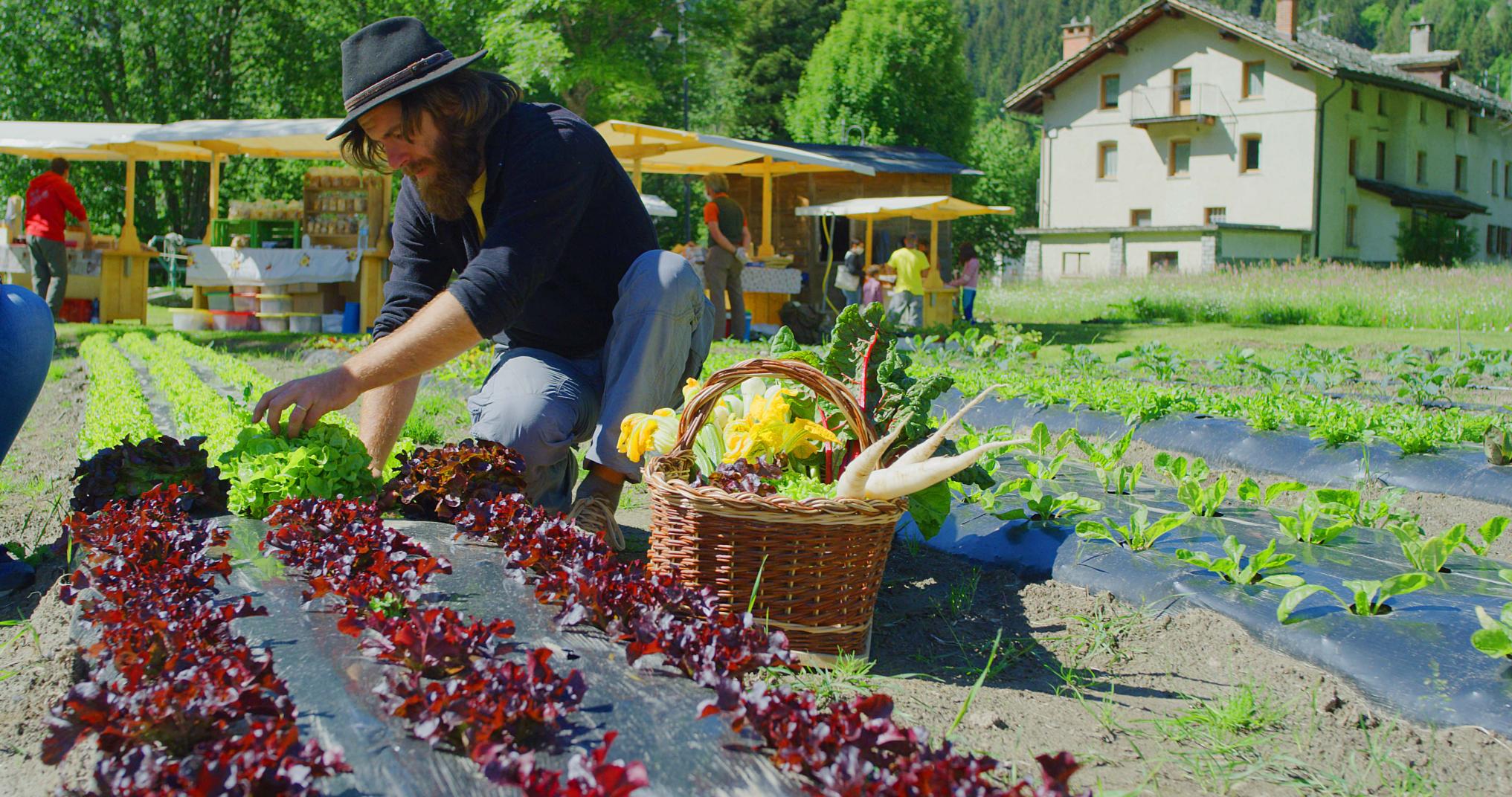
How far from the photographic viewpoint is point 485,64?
25219 mm

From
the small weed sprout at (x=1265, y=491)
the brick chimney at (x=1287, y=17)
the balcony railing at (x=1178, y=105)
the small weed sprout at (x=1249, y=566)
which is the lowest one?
the small weed sprout at (x=1249, y=566)

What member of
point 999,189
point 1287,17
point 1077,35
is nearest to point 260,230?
point 1287,17

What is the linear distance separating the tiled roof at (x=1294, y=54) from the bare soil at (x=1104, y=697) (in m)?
37.6

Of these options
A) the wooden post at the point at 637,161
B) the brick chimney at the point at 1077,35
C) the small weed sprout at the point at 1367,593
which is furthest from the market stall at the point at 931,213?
the brick chimney at the point at 1077,35

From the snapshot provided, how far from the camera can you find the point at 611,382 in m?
3.59

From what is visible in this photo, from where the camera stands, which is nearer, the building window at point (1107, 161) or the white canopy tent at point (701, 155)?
the white canopy tent at point (701, 155)

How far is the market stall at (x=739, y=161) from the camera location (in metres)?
14.9

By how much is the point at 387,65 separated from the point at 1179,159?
1673 inches

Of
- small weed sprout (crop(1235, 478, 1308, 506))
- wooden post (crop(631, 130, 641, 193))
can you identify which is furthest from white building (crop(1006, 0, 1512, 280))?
small weed sprout (crop(1235, 478, 1308, 506))

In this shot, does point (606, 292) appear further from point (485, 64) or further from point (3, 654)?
point (485, 64)

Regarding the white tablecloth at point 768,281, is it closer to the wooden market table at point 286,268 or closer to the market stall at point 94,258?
the wooden market table at point 286,268

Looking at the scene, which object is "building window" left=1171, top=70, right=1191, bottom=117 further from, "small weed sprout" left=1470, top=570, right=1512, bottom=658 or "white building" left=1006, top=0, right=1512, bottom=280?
"small weed sprout" left=1470, top=570, right=1512, bottom=658

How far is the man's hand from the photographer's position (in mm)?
3039

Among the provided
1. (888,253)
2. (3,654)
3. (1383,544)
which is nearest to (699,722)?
(3,654)
